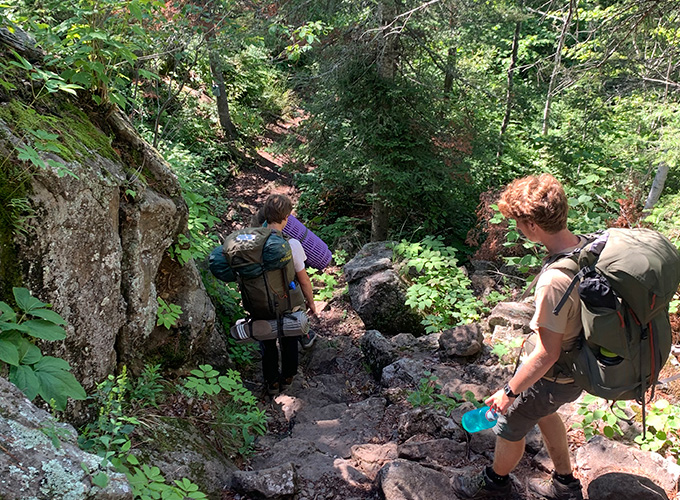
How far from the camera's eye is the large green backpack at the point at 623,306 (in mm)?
2244

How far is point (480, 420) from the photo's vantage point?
296cm

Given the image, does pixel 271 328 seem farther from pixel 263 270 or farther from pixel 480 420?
pixel 480 420

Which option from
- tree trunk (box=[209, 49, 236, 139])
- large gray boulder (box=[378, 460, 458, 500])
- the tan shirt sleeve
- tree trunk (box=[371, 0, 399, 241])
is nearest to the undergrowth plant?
large gray boulder (box=[378, 460, 458, 500])

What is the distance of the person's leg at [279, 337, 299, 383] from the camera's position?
485cm

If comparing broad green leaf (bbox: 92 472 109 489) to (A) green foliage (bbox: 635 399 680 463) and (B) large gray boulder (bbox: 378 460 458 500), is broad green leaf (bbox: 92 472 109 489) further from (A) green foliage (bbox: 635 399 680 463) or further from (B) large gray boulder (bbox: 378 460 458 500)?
(A) green foliage (bbox: 635 399 680 463)

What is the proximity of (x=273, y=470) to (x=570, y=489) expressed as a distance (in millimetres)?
1969

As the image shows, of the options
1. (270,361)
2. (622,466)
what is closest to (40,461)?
(270,361)

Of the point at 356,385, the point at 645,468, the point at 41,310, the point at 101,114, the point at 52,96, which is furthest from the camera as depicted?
the point at 356,385

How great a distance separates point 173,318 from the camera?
4008mm

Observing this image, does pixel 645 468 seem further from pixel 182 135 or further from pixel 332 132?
pixel 182 135

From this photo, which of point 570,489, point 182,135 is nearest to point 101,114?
point 570,489

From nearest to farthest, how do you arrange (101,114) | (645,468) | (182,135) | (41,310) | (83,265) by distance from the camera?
1. (41,310)
2. (83,265)
3. (645,468)
4. (101,114)
5. (182,135)

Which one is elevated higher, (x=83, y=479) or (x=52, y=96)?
(x=52, y=96)

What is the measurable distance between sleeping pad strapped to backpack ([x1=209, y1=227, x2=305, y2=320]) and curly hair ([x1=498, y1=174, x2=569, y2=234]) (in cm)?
222
